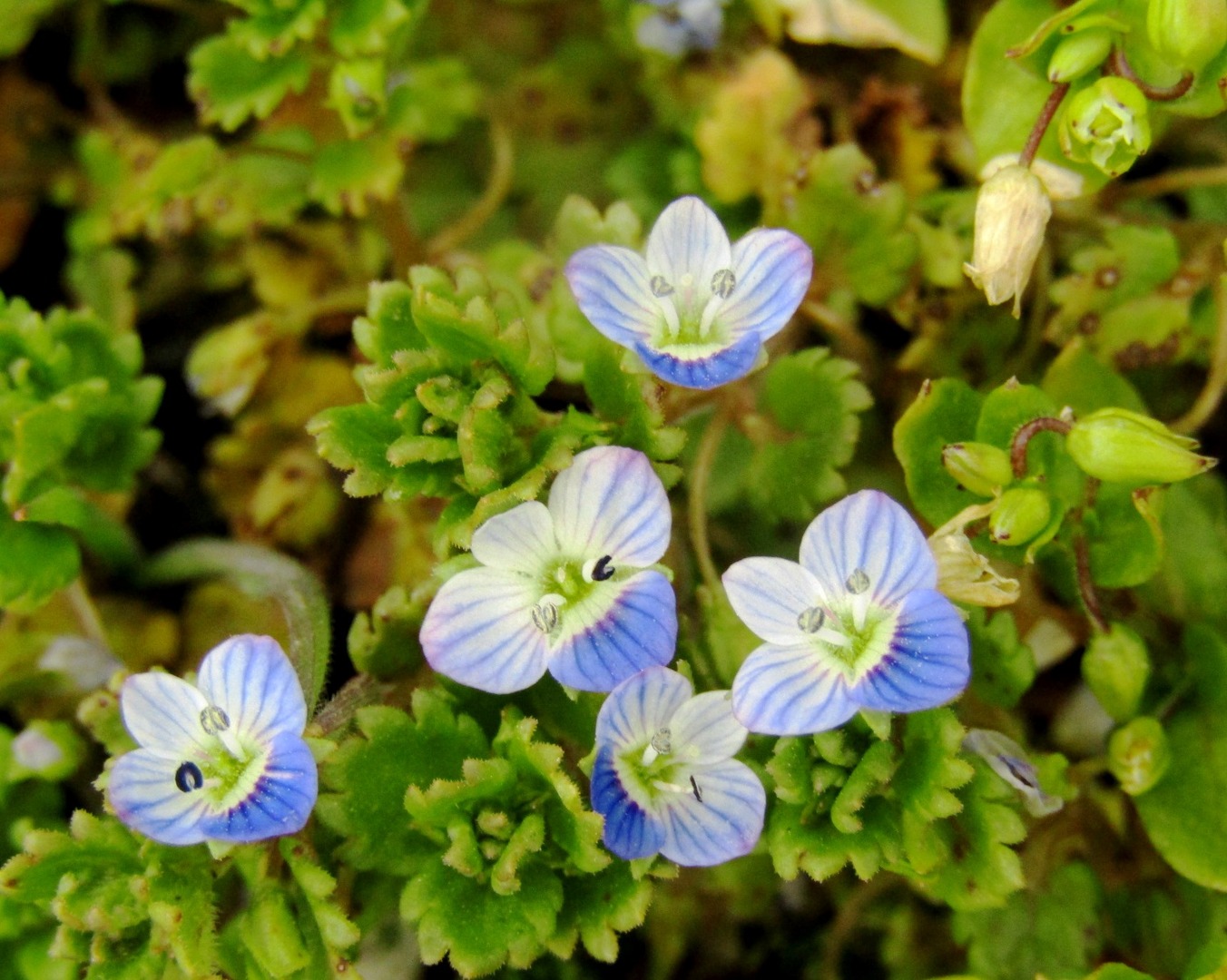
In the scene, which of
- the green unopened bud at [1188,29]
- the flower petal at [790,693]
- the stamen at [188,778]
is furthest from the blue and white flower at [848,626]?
the green unopened bud at [1188,29]

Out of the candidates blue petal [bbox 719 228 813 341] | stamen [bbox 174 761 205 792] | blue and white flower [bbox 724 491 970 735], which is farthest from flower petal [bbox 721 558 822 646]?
stamen [bbox 174 761 205 792]

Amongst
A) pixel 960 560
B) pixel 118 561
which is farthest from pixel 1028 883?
pixel 118 561

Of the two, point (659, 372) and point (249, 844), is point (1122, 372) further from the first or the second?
point (249, 844)

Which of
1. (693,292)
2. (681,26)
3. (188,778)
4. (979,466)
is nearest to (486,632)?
(188,778)

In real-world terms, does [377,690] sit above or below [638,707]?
below

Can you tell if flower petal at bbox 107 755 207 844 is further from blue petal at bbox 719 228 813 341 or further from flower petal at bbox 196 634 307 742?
blue petal at bbox 719 228 813 341

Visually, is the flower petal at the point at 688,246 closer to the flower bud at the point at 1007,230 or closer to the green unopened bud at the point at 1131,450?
the flower bud at the point at 1007,230
